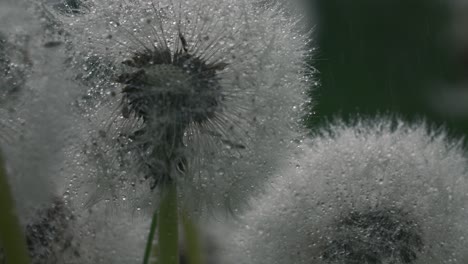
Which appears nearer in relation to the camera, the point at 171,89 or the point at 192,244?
the point at 171,89

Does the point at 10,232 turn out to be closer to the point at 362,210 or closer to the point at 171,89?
the point at 171,89

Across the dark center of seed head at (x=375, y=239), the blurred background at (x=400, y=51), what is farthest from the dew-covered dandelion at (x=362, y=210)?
the blurred background at (x=400, y=51)

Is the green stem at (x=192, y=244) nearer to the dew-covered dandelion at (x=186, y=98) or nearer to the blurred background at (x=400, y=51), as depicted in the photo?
the dew-covered dandelion at (x=186, y=98)

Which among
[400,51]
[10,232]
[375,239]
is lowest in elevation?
[10,232]

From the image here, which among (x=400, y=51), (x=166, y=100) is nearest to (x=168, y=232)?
(x=166, y=100)

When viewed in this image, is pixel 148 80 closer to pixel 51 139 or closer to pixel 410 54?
pixel 51 139

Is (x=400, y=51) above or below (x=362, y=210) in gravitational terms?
above

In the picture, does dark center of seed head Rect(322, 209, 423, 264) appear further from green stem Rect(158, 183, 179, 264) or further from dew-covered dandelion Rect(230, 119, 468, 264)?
green stem Rect(158, 183, 179, 264)
